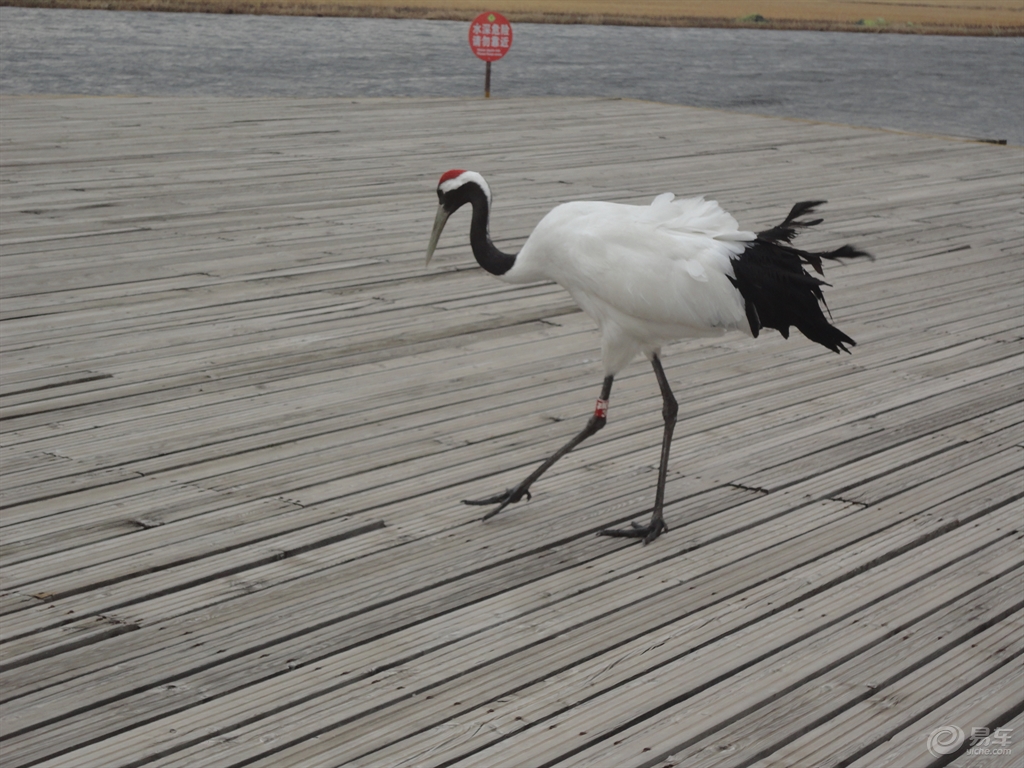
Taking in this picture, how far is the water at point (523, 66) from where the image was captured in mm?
18000

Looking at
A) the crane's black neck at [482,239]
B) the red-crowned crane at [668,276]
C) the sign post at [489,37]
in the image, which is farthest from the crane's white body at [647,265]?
the sign post at [489,37]

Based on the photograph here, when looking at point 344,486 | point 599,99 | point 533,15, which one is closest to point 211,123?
Answer: point 599,99

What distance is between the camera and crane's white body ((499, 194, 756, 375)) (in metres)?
3.19

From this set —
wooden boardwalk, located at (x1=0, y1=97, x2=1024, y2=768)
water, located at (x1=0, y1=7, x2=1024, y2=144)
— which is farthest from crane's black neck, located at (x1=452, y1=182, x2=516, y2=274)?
water, located at (x1=0, y1=7, x2=1024, y2=144)

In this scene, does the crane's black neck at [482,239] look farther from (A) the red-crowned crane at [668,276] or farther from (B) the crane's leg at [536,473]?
(B) the crane's leg at [536,473]

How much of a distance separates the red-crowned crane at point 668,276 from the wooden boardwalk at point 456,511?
359 millimetres

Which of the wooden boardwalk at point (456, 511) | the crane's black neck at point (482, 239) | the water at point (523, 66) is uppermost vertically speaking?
the crane's black neck at point (482, 239)

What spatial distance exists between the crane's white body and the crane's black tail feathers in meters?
0.03

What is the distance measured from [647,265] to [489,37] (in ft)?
27.6

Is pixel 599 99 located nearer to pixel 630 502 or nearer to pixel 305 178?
pixel 305 178

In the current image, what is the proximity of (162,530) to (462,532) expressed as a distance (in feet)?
2.47

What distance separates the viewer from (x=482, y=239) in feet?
11.6

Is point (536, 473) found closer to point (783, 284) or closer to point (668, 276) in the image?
point (668, 276)

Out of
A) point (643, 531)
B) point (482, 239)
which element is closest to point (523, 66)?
point (482, 239)
